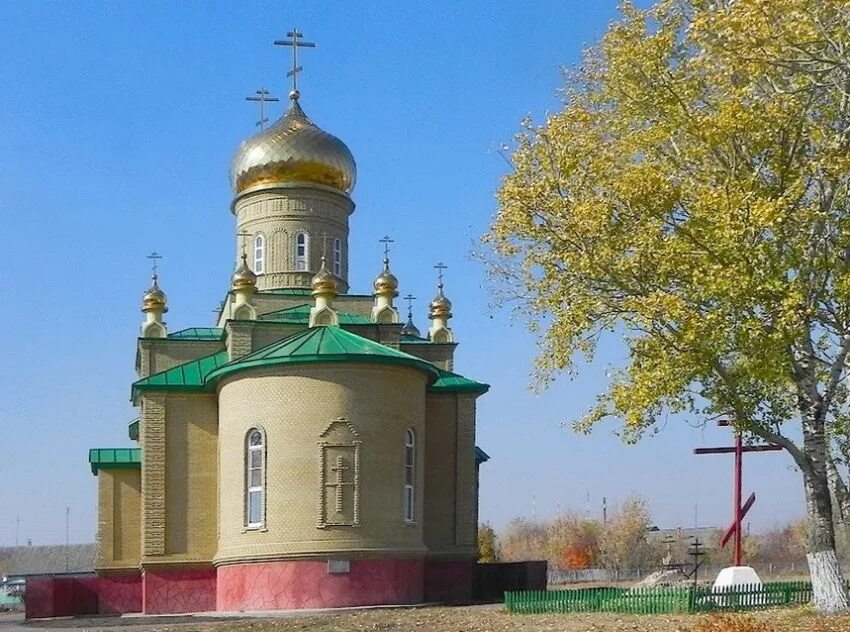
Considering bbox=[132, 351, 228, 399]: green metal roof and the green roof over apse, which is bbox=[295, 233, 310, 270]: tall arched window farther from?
bbox=[132, 351, 228, 399]: green metal roof

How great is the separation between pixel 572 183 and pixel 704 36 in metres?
2.46

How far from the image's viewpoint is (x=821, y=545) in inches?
575

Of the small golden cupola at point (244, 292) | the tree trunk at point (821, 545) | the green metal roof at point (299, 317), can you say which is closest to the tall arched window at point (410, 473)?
the green metal roof at point (299, 317)

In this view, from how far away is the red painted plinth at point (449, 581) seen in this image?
23.7m

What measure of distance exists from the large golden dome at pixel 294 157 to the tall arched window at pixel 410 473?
732 centimetres

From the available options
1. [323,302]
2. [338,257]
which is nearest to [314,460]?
[323,302]

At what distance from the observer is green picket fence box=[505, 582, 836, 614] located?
15508 millimetres

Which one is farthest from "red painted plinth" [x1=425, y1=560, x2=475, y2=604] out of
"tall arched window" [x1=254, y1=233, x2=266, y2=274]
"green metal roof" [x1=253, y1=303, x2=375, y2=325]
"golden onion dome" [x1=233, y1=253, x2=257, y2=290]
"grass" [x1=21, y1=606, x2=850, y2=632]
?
"tall arched window" [x1=254, y1=233, x2=266, y2=274]

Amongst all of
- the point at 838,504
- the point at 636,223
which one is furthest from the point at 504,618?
the point at 636,223

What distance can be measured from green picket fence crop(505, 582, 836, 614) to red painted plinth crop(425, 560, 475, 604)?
6.35 metres

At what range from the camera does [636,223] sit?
14852 mm

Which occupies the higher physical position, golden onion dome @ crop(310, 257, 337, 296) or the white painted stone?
golden onion dome @ crop(310, 257, 337, 296)

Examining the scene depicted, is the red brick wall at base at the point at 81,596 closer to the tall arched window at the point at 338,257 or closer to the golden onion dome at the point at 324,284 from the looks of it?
the golden onion dome at the point at 324,284

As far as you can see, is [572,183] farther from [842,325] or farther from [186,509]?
[186,509]
